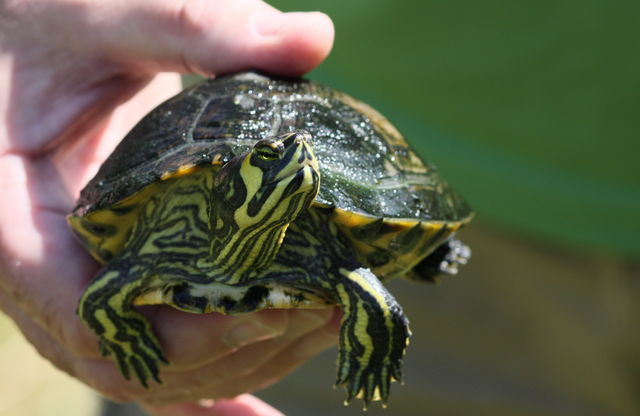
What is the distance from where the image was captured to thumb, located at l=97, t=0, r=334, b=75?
8.20ft

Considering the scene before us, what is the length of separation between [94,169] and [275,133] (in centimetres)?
107

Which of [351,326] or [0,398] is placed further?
[0,398]

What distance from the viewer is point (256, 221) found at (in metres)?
2.02

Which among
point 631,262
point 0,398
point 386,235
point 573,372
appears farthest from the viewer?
point 0,398

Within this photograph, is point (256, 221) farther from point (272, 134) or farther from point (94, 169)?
point (94, 169)

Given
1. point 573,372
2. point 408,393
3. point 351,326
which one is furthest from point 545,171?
point 351,326

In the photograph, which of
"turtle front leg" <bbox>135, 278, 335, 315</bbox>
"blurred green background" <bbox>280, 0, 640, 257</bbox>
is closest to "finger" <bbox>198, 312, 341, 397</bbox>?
"turtle front leg" <bbox>135, 278, 335, 315</bbox>

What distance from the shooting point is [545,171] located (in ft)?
10.2

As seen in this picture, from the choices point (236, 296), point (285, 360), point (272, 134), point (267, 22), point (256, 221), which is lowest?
point (285, 360)

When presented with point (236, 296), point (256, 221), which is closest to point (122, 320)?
point (236, 296)

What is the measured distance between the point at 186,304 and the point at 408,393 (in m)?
1.66

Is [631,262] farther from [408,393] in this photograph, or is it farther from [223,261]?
[223,261]

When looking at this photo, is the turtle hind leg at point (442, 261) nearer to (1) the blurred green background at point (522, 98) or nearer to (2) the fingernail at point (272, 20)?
(1) the blurred green background at point (522, 98)

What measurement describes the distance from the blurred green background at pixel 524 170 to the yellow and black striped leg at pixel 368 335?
1.19 m
